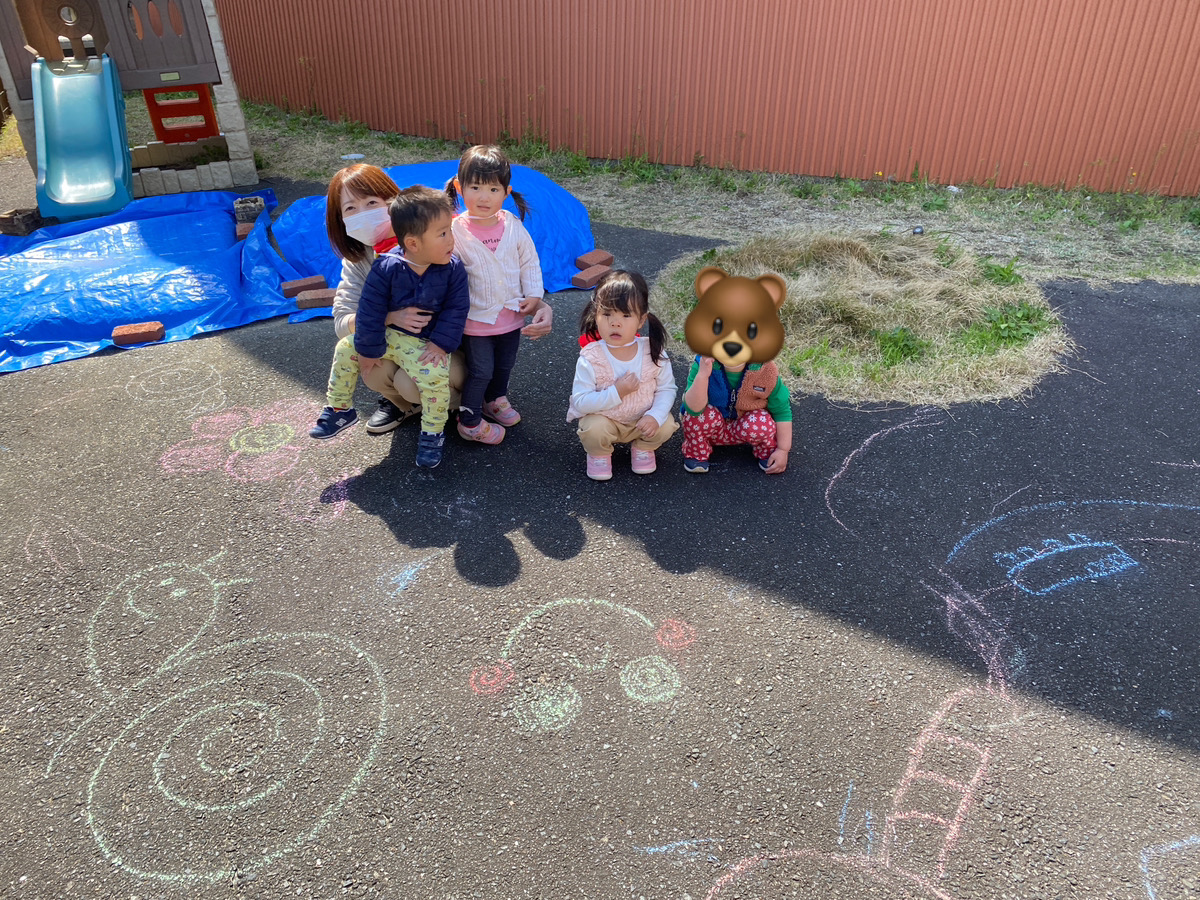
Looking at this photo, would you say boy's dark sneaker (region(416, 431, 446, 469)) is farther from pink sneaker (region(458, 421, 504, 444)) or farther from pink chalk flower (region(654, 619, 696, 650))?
pink chalk flower (region(654, 619, 696, 650))

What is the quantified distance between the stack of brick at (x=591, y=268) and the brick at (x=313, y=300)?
1524mm

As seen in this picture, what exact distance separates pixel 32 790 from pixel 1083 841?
8.95 ft

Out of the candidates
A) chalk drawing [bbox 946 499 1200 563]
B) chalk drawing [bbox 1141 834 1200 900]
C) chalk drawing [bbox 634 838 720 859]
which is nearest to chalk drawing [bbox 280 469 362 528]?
chalk drawing [bbox 634 838 720 859]

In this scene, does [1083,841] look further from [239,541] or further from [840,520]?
[239,541]

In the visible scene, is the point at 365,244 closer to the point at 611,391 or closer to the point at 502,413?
the point at 502,413

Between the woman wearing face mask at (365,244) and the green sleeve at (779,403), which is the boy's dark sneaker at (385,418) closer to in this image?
the woman wearing face mask at (365,244)

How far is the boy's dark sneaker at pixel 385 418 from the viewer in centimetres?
354

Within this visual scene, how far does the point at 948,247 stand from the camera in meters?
5.59

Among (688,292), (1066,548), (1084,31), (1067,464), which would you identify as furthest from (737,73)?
(1066,548)

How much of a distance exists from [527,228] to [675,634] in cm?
360

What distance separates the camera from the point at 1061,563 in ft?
9.32

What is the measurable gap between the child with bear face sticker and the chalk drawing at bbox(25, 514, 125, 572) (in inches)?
88.3

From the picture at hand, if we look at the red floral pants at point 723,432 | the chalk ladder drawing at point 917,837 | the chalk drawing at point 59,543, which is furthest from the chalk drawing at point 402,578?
the chalk ladder drawing at point 917,837

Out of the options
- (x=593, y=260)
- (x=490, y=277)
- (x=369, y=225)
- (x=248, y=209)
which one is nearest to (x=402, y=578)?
(x=490, y=277)
